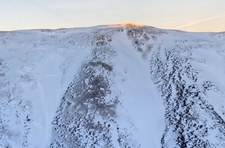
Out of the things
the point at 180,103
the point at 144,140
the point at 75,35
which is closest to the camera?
the point at 144,140

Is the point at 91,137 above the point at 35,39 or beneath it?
beneath

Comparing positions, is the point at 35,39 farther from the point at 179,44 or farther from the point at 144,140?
the point at 144,140

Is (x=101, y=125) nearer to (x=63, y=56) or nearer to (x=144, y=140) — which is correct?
(x=144, y=140)

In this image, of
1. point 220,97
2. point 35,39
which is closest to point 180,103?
point 220,97

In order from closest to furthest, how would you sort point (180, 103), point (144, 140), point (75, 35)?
point (144, 140) < point (180, 103) < point (75, 35)

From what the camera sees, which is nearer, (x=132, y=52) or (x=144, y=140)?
(x=144, y=140)

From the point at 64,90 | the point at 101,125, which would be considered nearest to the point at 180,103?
the point at 101,125
